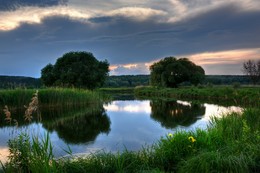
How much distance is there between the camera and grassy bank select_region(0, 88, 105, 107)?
925 inches

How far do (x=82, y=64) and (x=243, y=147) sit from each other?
1415 inches

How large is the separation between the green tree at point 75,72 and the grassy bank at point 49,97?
901cm

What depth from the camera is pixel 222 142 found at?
29.3 feet

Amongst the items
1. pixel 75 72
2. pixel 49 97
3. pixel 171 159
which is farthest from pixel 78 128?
pixel 75 72

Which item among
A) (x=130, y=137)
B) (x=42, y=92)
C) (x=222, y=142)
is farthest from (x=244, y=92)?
(x=222, y=142)

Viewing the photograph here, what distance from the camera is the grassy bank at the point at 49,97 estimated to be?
23.5 meters

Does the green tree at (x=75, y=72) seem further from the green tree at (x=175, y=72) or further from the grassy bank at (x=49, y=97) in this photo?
the green tree at (x=175, y=72)

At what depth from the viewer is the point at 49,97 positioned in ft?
85.9

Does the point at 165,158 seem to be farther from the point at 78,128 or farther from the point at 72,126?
the point at 72,126

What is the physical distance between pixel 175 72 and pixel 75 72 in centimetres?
2575

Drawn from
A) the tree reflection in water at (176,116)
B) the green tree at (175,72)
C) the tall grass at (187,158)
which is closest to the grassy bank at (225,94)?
the tree reflection in water at (176,116)

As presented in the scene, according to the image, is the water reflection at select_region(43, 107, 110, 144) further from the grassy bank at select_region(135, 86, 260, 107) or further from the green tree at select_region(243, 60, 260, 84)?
the green tree at select_region(243, 60, 260, 84)

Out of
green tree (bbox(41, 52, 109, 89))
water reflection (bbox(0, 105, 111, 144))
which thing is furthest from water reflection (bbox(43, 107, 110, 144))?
green tree (bbox(41, 52, 109, 89))

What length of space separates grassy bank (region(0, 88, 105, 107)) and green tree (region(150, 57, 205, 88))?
30.8 metres
